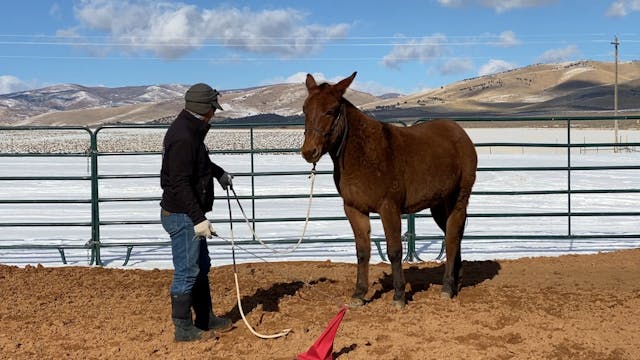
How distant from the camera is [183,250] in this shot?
441cm

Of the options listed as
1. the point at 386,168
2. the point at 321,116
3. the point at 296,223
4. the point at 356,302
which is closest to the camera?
the point at 321,116

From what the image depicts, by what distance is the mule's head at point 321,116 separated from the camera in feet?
15.3

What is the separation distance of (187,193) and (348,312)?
A: 1914 millimetres

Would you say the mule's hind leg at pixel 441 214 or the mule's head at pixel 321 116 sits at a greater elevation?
the mule's head at pixel 321 116

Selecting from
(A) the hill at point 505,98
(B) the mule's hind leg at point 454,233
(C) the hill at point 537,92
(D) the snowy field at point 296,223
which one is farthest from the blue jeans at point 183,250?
(A) the hill at point 505,98

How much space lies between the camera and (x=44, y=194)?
14820mm

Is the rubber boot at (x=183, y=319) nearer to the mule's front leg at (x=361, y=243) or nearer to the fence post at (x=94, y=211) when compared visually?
the mule's front leg at (x=361, y=243)

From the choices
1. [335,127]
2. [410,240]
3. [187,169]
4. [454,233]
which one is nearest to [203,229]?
[187,169]

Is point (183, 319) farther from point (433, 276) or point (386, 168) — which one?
point (433, 276)

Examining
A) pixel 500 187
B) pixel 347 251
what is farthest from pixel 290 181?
pixel 347 251

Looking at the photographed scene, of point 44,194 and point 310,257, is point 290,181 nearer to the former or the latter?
point 44,194

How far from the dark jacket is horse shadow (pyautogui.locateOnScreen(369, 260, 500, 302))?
217 cm

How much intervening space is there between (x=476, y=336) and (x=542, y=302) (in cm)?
129

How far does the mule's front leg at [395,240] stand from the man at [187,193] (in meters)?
1.49
